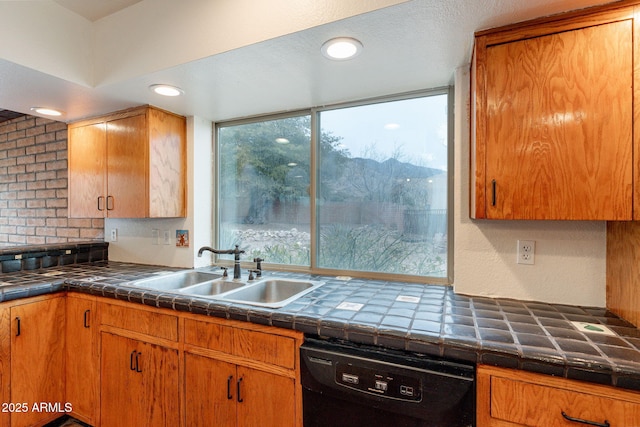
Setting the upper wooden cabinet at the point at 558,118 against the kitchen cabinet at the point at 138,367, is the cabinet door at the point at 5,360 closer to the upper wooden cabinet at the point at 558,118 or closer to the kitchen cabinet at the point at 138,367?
the kitchen cabinet at the point at 138,367

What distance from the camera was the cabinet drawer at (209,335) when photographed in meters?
1.41

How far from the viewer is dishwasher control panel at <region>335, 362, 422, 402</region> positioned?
1034mm

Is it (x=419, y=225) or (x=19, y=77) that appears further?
(x=419, y=225)

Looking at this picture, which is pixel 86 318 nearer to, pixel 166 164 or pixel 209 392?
pixel 209 392

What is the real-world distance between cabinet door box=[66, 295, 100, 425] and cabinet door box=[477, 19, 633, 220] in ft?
7.36

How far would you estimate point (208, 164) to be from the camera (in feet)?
8.27

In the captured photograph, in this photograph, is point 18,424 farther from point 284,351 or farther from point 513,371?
point 513,371

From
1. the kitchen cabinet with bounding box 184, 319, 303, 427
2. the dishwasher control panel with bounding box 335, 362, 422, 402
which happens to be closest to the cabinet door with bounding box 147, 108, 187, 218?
the kitchen cabinet with bounding box 184, 319, 303, 427

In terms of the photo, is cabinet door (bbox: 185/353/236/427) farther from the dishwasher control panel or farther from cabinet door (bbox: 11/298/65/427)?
cabinet door (bbox: 11/298/65/427)

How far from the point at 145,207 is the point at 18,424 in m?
1.37

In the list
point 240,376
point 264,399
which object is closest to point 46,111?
point 240,376

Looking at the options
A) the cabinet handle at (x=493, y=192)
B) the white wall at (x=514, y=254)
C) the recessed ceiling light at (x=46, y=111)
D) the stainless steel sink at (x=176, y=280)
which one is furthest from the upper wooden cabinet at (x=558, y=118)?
the recessed ceiling light at (x=46, y=111)

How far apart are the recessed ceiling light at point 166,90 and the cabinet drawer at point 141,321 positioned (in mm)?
1274

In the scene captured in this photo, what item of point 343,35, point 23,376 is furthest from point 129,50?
point 23,376
